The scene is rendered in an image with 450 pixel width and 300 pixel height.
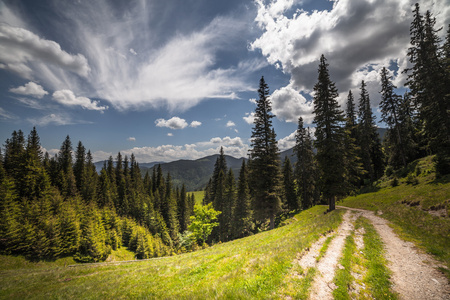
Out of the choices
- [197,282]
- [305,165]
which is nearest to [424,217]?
[197,282]

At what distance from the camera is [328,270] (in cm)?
802

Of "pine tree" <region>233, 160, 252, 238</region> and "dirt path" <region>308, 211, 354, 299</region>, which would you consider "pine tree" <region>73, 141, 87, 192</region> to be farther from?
"dirt path" <region>308, 211, 354, 299</region>

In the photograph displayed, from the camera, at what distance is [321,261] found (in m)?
8.96

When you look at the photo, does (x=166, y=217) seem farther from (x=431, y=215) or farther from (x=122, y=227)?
(x=431, y=215)

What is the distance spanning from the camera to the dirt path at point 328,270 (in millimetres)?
6395

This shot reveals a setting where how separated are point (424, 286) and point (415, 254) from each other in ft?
13.8

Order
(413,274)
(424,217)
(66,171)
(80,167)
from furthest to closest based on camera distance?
(80,167), (66,171), (424,217), (413,274)

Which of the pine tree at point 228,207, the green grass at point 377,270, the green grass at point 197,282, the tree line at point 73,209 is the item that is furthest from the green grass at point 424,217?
the tree line at point 73,209

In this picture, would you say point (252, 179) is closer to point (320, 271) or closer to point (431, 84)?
point (320, 271)

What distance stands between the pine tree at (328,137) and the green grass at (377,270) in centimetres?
1060

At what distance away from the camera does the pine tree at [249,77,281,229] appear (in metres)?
25.3

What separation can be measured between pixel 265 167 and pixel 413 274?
18257mm

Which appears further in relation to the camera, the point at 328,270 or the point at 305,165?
the point at 305,165

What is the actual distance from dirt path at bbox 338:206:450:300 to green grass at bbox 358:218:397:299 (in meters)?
0.26
